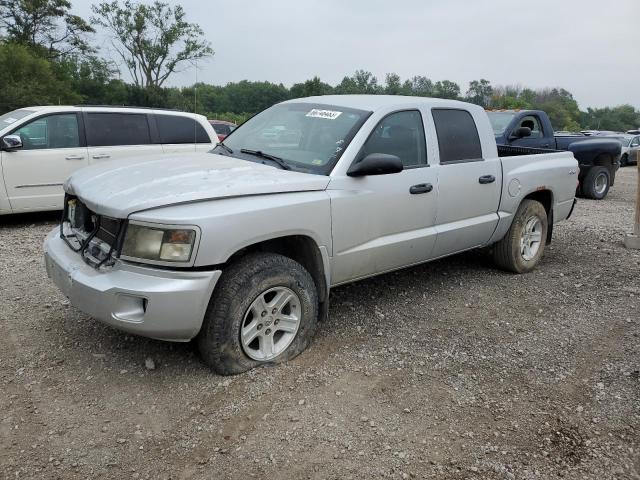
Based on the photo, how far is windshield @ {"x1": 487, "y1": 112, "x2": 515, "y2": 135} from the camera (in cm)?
1051

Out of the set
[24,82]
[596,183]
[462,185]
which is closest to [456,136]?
[462,185]

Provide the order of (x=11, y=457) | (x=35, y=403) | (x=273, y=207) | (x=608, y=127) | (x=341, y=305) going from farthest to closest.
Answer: (x=608, y=127), (x=341, y=305), (x=273, y=207), (x=35, y=403), (x=11, y=457)

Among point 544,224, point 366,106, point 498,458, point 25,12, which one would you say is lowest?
point 498,458

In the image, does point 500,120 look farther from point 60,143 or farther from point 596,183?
point 60,143

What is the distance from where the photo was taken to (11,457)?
8.70 feet

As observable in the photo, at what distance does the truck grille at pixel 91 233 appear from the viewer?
312 centimetres

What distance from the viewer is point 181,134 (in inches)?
335

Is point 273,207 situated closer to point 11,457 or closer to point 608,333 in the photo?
point 11,457

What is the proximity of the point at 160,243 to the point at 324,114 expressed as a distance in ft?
6.19

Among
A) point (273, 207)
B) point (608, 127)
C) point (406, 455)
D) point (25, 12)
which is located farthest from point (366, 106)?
point (608, 127)

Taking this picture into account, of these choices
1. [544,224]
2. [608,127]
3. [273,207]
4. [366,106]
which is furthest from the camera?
[608,127]

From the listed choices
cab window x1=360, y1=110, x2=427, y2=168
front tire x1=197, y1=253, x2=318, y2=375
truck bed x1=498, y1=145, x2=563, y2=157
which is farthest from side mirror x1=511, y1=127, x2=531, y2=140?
front tire x1=197, y1=253, x2=318, y2=375

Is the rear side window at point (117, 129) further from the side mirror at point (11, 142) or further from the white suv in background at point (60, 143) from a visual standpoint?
the side mirror at point (11, 142)

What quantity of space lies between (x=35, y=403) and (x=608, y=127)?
3517 inches
